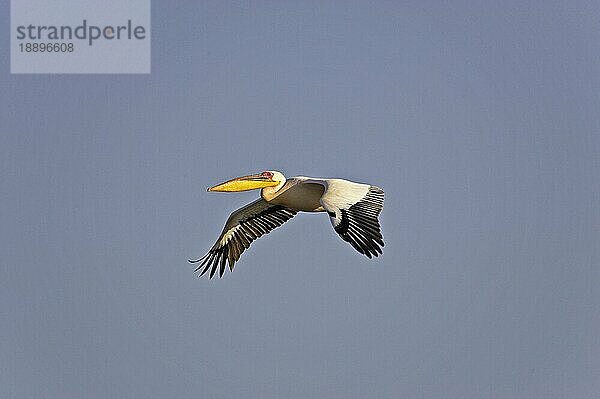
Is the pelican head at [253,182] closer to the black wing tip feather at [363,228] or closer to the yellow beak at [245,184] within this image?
the yellow beak at [245,184]

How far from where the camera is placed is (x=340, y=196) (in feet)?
70.9

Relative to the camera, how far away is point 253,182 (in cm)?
2416

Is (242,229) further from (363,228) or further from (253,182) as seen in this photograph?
(363,228)

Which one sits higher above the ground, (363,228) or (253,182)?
(253,182)

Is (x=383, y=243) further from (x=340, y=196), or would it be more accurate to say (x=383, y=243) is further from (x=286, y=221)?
(x=286, y=221)

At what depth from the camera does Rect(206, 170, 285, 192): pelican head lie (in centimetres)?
2392

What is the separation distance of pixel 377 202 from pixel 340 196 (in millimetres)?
629

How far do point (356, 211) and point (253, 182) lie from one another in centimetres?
402

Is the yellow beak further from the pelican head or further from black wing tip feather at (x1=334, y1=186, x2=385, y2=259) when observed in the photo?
black wing tip feather at (x1=334, y1=186, x2=385, y2=259)

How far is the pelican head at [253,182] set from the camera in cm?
2392

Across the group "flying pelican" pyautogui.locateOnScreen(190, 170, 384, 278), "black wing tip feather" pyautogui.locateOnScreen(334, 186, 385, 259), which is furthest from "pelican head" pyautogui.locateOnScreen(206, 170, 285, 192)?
"black wing tip feather" pyautogui.locateOnScreen(334, 186, 385, 259)

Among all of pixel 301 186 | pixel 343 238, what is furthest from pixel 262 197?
pixel 343 238

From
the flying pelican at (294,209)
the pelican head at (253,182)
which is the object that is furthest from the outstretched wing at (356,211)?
the pelican head at (253,182)

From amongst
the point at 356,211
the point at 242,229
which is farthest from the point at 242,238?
the point at 356,211
